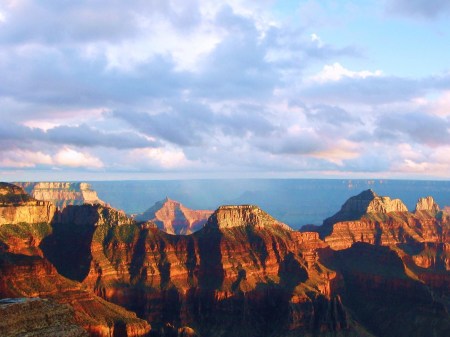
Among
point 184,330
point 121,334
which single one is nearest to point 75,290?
point 121,334

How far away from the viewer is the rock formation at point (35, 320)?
69312 millimetres

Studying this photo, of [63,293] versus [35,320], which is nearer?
[35,320]

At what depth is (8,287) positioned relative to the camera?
16825 centimetres

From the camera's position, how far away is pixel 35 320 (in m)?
71.9

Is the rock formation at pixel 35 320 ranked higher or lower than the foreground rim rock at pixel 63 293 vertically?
higher

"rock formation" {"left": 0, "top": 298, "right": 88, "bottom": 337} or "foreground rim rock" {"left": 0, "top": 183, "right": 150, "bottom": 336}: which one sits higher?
"rock formation" {"left": 0, "top": 298, "right": 88, "bottom": 337}

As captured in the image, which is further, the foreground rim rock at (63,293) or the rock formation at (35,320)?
the foreground rim rock at (63,293)

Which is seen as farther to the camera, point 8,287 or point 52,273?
point 52,273

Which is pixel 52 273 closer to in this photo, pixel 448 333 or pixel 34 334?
pixel 34 334

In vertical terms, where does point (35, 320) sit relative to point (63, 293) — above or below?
above

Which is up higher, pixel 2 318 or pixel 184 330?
pixel 2 318

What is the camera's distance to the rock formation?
227 feet

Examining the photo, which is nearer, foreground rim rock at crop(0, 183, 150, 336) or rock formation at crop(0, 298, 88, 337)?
rock formation at crop(0, 298, 88, 337)

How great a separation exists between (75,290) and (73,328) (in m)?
118
